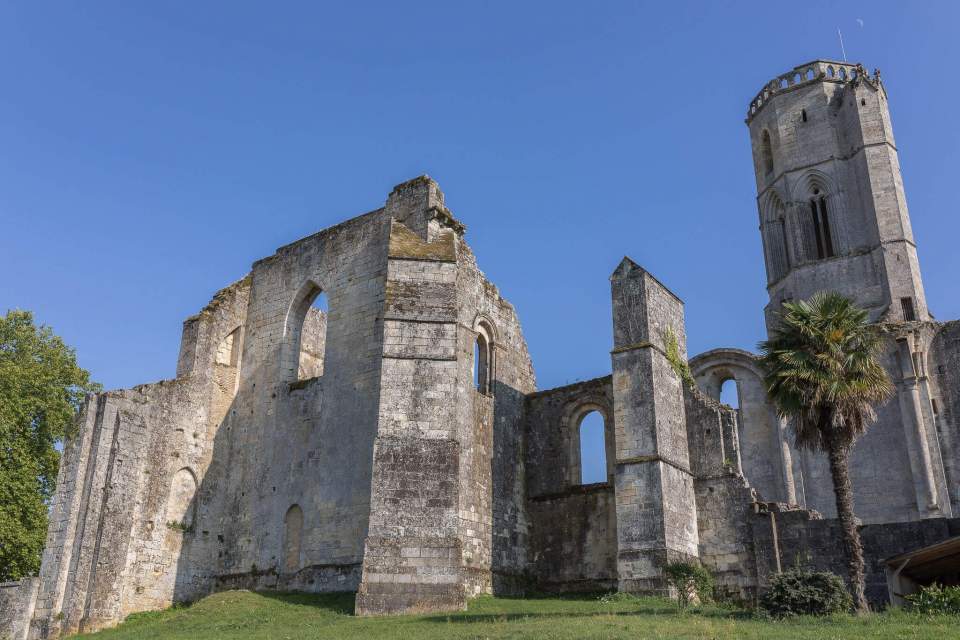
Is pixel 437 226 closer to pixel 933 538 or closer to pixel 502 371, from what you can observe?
pixel 502 371

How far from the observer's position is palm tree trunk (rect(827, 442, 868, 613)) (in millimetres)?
13312

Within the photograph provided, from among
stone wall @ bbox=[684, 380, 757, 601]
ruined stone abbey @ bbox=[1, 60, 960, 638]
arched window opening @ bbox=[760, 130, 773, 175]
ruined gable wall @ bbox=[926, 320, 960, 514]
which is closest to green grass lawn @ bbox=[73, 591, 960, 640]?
ruined stone abbey @ bbox=[1, 60, 960, 638]

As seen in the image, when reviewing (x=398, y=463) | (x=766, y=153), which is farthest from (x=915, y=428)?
(x=398, y=463)

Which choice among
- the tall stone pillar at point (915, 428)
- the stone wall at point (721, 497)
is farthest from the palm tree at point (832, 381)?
the tall stone pillar at point (915, 428)

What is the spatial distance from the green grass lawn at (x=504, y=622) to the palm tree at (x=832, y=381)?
2.99m

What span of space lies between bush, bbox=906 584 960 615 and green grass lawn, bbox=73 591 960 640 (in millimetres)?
431

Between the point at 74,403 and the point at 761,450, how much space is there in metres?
20.4

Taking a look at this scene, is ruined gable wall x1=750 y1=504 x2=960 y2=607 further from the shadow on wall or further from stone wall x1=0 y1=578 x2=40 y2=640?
stone wall x1=0 y1=578 x2=40 y2=640

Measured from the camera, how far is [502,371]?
20.6m

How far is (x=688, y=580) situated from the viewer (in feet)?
52.2

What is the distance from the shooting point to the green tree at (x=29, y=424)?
2266cm

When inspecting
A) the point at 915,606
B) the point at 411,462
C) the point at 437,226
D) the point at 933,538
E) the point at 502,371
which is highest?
the point at 437,226

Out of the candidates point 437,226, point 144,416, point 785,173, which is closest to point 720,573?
point 437,226

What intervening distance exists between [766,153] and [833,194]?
13.7 feet
